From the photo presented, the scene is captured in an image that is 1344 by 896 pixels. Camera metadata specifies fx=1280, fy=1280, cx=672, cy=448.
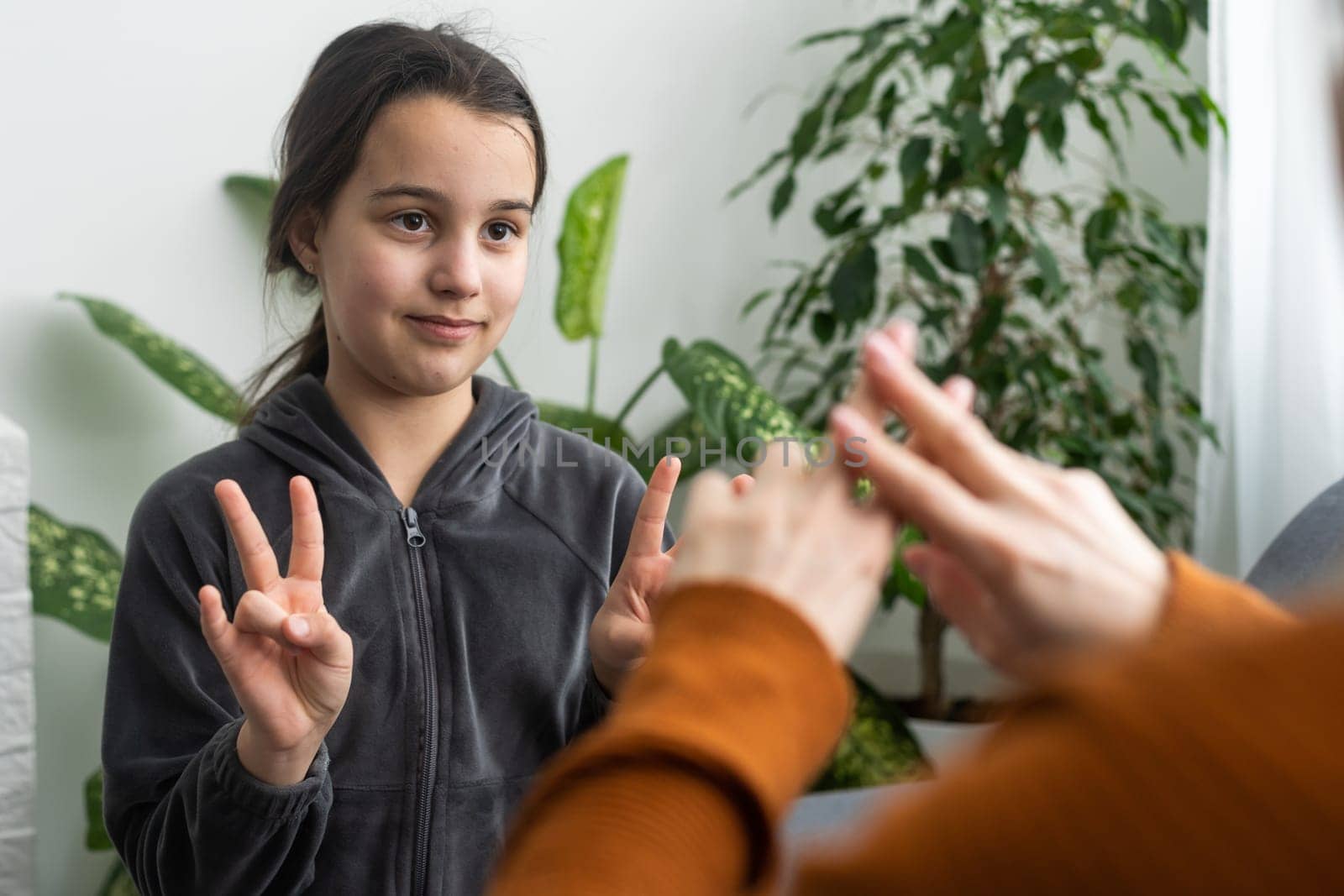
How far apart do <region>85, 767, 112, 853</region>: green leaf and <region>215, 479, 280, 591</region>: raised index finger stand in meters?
1.09

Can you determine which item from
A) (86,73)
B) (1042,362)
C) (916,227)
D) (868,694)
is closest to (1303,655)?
(868,694)

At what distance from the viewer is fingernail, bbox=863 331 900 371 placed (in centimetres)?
49

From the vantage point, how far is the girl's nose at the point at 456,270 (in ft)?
3.32

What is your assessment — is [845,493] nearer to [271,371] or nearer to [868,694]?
[271,371]

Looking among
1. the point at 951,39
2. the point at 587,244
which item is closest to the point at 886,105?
the point at 951,39

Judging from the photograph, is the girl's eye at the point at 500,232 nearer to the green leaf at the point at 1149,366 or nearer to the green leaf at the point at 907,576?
the green leaf at the point at 907,576

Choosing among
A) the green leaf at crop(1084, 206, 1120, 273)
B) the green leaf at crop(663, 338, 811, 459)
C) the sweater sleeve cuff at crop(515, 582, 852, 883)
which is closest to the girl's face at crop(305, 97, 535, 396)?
the sweater sleeve cuff at crop(515, 582, 852, 883)

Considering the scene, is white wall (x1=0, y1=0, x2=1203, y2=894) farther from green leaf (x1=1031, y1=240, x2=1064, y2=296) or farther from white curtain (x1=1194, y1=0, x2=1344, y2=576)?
white curtain (x1=1194, y1=0, x2=1344, y2=576)

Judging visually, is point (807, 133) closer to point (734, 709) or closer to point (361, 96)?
point (361, 96)

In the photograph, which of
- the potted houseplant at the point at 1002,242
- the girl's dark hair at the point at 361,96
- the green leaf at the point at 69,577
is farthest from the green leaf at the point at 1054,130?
the green leaf at the point at 69,577

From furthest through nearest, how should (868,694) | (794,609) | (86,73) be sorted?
1. (868,694)
2. (86,73)
3. (794,609)

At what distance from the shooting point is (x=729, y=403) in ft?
5.94

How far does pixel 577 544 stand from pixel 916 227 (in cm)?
198

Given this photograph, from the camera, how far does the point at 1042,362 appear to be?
2229 mm
